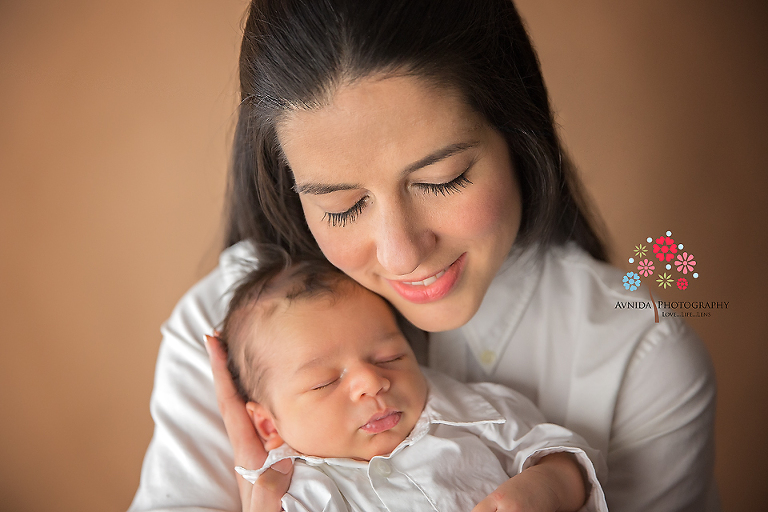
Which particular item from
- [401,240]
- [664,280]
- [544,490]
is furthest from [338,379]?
[664,280]

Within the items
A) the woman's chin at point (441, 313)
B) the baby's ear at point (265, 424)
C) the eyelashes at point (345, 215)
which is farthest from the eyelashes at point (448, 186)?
the baby's ear at point (265, 424)

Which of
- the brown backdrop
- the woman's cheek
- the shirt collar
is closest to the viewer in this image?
the woman's cheek

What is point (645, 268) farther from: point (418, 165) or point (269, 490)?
point (269, 490)

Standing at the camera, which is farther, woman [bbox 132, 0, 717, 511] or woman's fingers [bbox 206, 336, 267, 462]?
woman's fingers [bbox 206, 336, 267, 462]

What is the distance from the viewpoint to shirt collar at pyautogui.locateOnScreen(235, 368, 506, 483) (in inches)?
45.0

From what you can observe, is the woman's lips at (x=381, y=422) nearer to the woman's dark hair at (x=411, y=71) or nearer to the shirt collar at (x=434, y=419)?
the shirt collar at (x=434, y=419)

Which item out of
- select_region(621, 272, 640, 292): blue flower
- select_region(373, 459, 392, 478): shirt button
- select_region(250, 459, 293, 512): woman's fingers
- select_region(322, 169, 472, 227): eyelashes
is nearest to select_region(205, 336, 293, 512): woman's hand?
select_region(250, 459, 293, 512): woman's fingers

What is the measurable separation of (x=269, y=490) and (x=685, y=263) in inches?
42.7

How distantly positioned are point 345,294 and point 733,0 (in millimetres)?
1151

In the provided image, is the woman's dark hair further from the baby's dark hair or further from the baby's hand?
the baby's hand

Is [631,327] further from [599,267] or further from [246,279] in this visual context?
[246,279]

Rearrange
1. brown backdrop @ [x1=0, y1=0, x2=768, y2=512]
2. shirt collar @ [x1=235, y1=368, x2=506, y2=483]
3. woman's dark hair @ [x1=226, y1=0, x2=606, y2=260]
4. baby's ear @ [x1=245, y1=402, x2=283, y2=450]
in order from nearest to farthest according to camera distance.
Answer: woman's dark hair @ [x1=226, y1=0, x2=606, y2=260] → shirt collar @ [x1=235, y1=368, x2=506, y2=483] → baby's ear @ [x1=245, y1=402, x2=283, y2=450] → brown backdrop @ [x1=0, y1=0, x2=768, y2=512]

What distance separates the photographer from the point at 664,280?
1341 mm

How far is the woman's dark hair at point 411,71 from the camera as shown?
3.07ft
